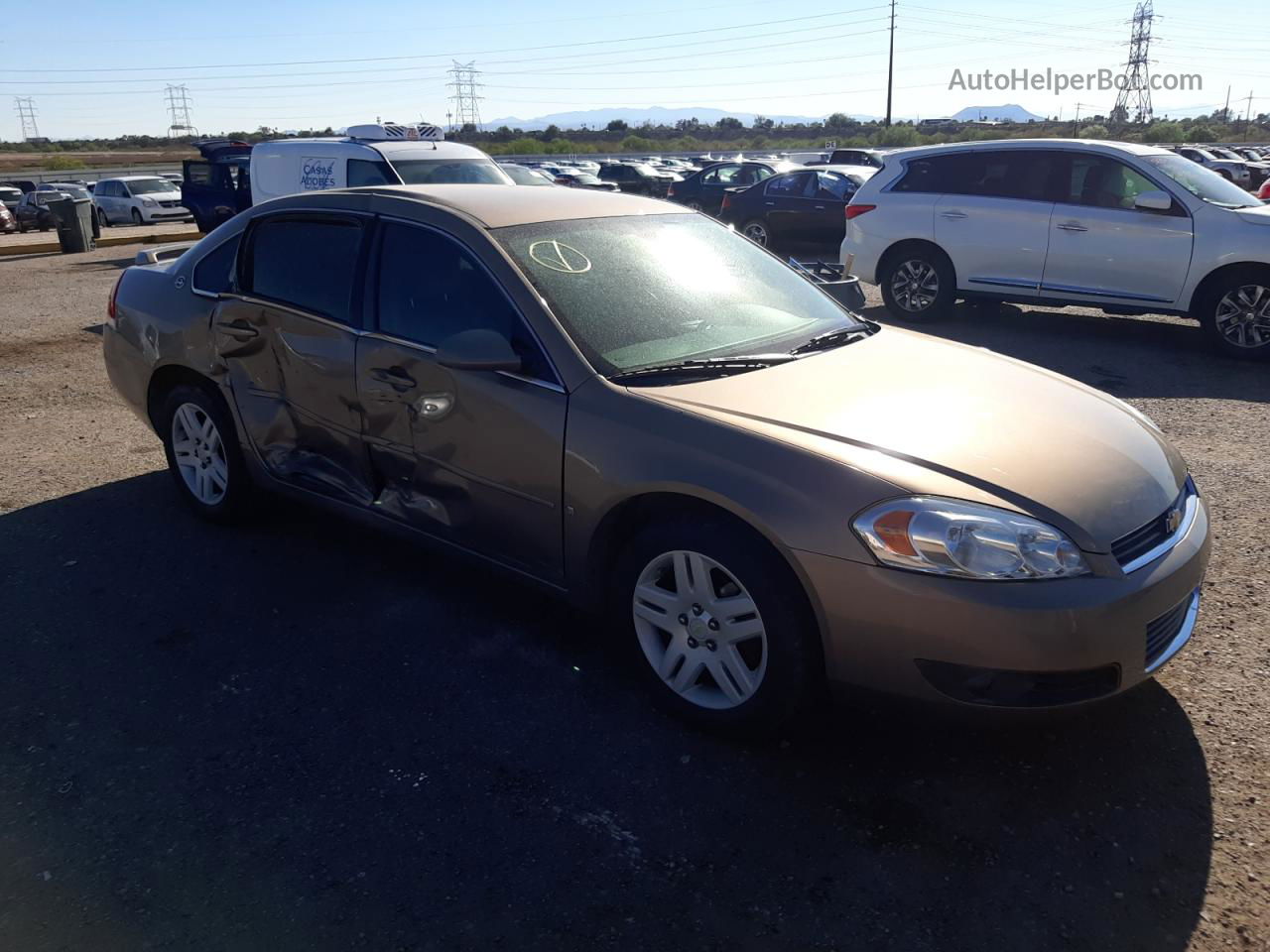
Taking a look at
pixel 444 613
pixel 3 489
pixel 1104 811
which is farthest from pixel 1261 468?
pixel 3 489

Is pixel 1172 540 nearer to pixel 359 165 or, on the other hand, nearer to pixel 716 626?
pixel 716 626

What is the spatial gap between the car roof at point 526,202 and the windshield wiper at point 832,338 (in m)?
0.93

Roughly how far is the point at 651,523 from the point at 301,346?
1.90 metres

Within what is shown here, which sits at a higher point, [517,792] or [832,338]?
[832,338]

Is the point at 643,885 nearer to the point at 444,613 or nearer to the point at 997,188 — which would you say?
the point at 444,613

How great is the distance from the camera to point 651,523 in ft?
10.6

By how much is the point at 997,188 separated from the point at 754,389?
753cm

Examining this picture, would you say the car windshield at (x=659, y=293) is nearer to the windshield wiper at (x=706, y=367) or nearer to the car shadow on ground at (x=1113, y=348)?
the windshield wiper at (x=706, y=367)

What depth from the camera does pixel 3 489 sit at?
18.5ft

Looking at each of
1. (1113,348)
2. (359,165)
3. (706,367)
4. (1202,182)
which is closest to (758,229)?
(359,165)

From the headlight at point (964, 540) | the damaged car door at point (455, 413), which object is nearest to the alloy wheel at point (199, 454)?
the damaged car door at point (455, 413)

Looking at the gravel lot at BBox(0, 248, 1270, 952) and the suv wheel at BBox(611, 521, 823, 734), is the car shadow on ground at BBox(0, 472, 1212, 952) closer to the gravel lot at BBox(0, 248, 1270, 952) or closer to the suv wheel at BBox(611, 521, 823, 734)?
the gravel lot at BBox(0, 248, 1270, 952)

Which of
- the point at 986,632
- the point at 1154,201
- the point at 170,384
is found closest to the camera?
the point at 986,632

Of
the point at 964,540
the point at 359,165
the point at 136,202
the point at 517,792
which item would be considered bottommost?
the point at 517,792
